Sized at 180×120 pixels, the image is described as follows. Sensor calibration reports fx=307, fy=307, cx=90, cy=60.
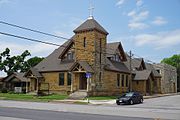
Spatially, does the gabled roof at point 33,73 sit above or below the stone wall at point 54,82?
above

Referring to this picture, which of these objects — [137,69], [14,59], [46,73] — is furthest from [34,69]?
[14,59]

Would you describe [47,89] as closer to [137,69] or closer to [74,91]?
[74,91]

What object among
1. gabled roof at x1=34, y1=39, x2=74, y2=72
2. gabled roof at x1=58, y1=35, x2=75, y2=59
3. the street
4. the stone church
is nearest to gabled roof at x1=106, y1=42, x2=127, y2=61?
the stone church

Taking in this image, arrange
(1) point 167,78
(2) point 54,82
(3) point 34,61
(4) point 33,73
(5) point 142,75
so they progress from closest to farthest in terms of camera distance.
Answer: (2) point 54,82 → (4) point 33,73 → (5) point 142,75 → (1) point 167,78 → (3) point 34,61

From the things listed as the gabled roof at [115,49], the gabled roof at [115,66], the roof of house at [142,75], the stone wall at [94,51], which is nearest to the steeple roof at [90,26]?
the stone wall at [94,51]

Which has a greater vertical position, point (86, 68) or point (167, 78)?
point (86, 68)

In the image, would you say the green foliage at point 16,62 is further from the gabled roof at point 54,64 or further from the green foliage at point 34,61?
the gabled roof at point 54,64

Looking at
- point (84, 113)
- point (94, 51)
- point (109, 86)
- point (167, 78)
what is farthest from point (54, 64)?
point (167, 78)

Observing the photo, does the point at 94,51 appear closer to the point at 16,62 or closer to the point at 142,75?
the point at 142,75

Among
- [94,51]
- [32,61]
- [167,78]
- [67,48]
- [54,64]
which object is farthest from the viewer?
[32,61]

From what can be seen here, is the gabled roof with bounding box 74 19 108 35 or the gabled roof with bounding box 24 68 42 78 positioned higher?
the gabled roof with bounding box 74 19 108 35

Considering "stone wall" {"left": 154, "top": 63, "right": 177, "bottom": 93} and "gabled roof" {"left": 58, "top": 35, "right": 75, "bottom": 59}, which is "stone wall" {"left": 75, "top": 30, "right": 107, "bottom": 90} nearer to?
"gabled roof" {"left": 58, "top": 35, "right": 75, "bottom": 59}

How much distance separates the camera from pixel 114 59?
54.4 meters

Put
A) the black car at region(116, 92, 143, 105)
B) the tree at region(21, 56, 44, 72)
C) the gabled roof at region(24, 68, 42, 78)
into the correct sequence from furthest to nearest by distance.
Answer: the tree at region(21, 56, 44, 72), the gabled roof at region(24, 68, 42, 78), the black car at region(116, 92, 143, 105)
